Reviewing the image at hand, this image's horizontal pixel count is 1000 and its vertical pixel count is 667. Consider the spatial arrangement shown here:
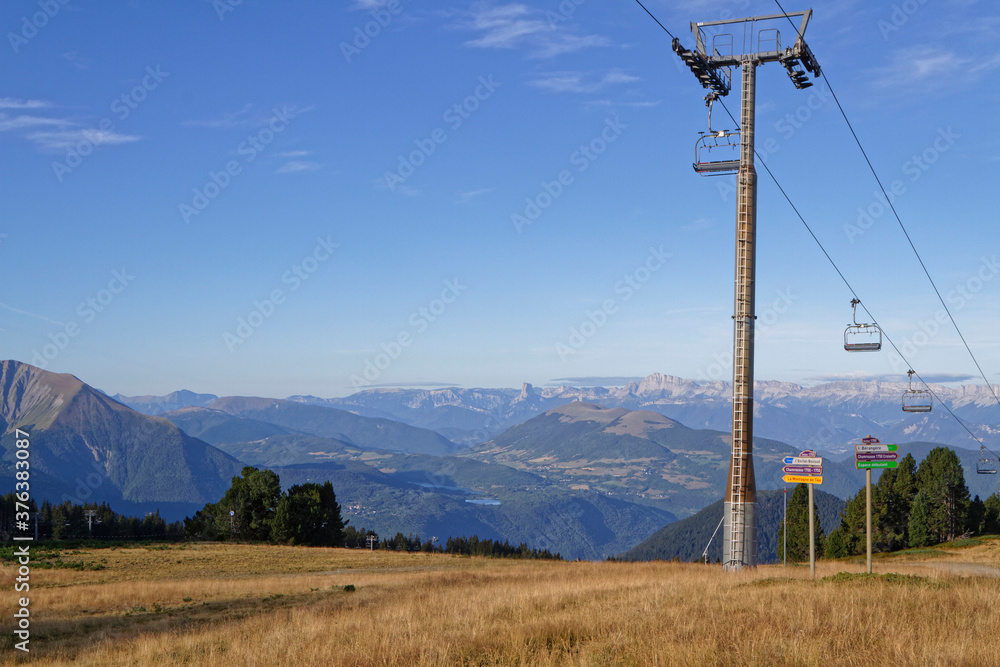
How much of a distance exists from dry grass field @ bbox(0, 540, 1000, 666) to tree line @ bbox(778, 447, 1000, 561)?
89995 mm

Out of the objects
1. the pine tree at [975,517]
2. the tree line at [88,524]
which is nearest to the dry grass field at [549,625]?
the pine tree at [975,517]

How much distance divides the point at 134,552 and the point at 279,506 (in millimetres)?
34823

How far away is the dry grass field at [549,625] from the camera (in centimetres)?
1162

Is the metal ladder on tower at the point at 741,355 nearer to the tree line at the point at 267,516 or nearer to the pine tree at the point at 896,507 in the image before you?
the tree line at the point at 267,516

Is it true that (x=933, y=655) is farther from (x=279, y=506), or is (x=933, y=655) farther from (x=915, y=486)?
(x=915, y=486)

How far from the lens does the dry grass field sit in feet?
38.1

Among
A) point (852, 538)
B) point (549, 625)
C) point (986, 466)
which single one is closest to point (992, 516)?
point (852, 538)

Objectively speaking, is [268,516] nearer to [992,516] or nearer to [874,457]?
[874,457]

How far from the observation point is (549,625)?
14.6m

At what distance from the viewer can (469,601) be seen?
68.8 feet

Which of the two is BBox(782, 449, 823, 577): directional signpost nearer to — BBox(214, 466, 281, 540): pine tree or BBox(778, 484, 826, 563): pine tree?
BBox(214, 466, 281, 540): pine tree

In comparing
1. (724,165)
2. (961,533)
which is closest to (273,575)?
(724,165)

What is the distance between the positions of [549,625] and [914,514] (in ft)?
339

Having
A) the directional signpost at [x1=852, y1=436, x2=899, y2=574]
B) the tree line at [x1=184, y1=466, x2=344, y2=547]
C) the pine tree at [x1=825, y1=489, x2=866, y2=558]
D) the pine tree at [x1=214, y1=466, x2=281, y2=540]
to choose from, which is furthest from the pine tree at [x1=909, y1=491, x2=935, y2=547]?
the directional signpost at [x1=852, y1=436, x2=899, y2=574]
